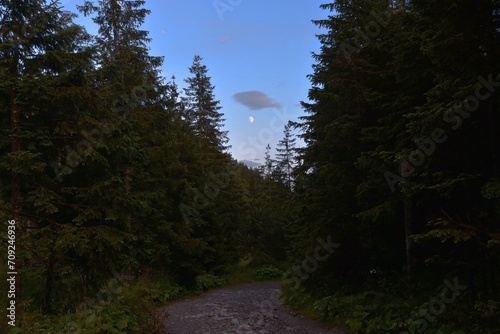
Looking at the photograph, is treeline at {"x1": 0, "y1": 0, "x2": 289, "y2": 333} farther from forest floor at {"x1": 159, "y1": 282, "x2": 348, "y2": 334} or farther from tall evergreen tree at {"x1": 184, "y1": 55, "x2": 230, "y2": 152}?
tall evergreen tree at {"x1": 184, "y1": 55, "x2": 230, "y2": 152}

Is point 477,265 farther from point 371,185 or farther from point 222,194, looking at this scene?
point 222,194

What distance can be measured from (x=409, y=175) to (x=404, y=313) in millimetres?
3306

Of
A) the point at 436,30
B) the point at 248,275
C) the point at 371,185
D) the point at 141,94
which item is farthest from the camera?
the point at 248,275

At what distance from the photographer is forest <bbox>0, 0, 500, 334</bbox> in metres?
6.59

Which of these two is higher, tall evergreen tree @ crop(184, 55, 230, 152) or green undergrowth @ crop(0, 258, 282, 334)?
tall evergreen tree @ crop(184, 55, 230, 152)

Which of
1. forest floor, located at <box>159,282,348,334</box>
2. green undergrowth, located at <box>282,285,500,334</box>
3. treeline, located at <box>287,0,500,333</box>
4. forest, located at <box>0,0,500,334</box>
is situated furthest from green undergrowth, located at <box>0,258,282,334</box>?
treeline, located at <box>287,0,500,333</box>

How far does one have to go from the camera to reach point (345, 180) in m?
11.3

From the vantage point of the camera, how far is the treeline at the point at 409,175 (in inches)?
252

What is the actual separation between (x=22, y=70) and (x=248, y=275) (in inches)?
1108

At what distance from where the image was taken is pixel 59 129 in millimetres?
9047

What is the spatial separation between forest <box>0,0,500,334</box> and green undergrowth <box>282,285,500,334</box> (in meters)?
0.04

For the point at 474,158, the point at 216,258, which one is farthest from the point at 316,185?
the point at 216,258

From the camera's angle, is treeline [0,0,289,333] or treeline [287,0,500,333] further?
treeline [0,0,289,333]

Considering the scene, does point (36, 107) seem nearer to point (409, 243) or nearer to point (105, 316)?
point (105, 316)
